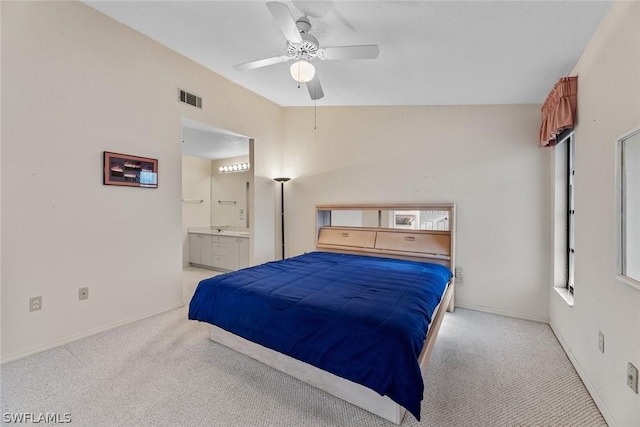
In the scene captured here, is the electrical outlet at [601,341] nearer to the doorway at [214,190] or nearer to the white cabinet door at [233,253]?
the white cabinet door at [233,253]

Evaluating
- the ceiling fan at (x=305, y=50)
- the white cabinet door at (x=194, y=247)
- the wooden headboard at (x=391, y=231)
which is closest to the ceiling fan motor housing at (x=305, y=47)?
the ceiling fan at (x=305, y=50)

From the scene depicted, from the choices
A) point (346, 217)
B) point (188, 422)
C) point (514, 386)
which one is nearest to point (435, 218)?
point (346, 217)

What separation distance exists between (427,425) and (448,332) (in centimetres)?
145

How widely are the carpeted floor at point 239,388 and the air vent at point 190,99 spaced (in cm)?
271

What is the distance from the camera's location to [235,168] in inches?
241

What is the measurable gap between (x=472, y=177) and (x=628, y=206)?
2014mm

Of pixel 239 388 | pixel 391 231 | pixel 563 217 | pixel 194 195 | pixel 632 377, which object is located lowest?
pixel 239 388

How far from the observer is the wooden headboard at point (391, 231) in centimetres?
353

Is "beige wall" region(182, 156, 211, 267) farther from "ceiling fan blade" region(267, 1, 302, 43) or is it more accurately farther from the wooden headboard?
"ceiling fan blade" region(267, 1, 302, 43)

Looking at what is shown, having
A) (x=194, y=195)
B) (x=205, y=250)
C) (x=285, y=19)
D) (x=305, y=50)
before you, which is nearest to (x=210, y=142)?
(x=194, y=195)

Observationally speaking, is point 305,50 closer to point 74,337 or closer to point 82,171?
point 82,171

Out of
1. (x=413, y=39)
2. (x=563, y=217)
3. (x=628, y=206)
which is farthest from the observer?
(x=563, y=217)

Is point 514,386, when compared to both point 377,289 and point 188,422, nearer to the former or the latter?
point 377,289

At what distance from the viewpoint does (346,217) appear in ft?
14.5
